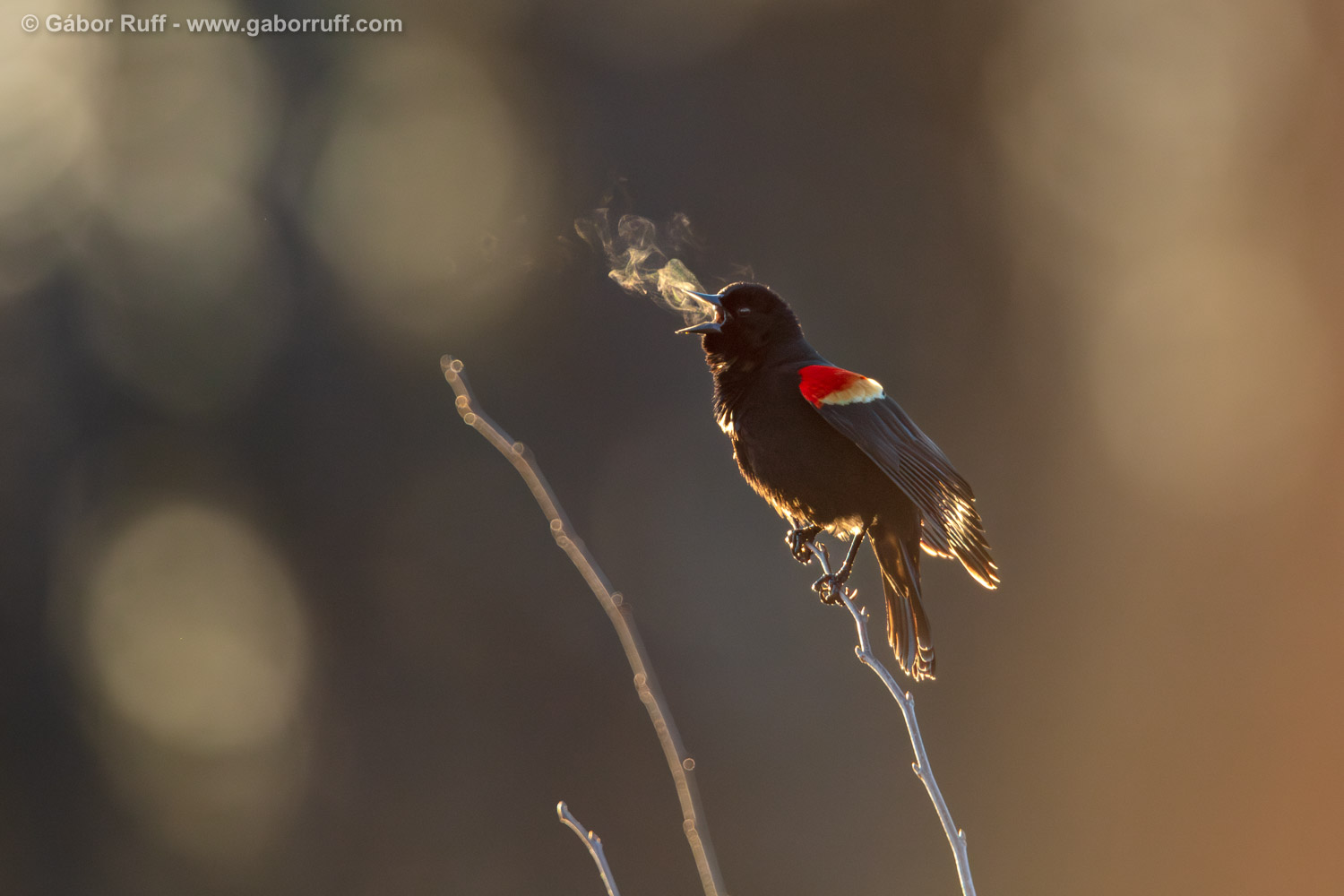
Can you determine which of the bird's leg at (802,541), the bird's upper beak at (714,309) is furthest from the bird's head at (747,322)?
the bird's leg at (802,541)

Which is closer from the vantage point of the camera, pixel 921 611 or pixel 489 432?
pixel 489 432

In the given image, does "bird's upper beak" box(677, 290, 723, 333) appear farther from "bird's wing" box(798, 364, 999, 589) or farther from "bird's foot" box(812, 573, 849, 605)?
"bird's foot" box(812, 573, 849, 605)

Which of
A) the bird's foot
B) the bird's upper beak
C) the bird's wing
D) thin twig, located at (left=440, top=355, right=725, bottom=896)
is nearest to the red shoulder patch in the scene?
the bird's wing

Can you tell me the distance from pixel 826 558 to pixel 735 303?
0.57 meters

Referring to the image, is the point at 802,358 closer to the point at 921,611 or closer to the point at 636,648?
the point at 921,611

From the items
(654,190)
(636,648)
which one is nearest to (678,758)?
(636,648)

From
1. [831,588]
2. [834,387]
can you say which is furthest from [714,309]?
[831,588]

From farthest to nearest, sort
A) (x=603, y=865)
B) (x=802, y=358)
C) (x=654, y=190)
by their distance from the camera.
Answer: (x=654, y=190) → (x=802, y=358) → (x=603, y=865)

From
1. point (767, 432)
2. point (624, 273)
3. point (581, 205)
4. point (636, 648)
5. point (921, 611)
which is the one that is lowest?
point (921, 611)

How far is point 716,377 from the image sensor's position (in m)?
1.89

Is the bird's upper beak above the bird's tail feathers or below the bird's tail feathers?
above

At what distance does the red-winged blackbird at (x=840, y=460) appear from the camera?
1.47 metres

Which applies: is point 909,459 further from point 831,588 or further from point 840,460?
point 831,588

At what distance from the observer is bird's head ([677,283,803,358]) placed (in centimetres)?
186
